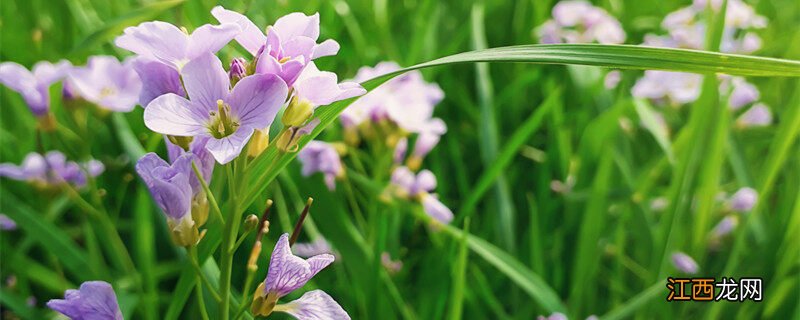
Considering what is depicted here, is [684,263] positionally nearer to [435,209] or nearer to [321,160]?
[435,209]

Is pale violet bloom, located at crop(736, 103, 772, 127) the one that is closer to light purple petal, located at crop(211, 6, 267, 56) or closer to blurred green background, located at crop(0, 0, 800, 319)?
blurred green background, located at crop(0, 0, 800, 319)

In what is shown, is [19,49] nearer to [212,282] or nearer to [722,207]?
[212,282]

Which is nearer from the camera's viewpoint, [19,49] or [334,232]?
[334,232]

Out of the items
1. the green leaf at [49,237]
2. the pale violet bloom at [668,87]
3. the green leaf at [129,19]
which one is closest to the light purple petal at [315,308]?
the green leaf at [129,19]

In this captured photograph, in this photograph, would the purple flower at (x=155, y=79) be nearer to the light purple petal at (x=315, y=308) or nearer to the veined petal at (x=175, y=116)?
the veined petal at (x=175, y=116)

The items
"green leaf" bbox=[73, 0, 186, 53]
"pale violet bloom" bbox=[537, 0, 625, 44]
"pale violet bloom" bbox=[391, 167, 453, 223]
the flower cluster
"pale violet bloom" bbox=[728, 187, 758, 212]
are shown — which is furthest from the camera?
"pale violet bloom" bbox=[537, 0, 625, 44]

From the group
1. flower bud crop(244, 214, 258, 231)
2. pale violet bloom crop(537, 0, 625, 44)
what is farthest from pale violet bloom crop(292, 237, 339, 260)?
pale violet bloom crop(537, 0, 625, 44)

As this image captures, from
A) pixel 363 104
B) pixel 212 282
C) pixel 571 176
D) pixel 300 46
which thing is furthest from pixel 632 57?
pixel 571 176
